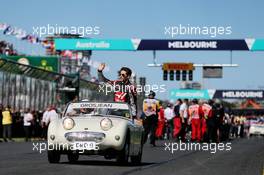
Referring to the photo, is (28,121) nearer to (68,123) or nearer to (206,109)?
(206,109)

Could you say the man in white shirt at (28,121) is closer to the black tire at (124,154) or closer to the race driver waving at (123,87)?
the race driver waving at (123,87)

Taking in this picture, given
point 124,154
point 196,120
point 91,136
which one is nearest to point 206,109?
point 196,120

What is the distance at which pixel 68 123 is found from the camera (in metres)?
12.7

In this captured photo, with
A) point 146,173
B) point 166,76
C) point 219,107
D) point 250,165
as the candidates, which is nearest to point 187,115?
point 219,107

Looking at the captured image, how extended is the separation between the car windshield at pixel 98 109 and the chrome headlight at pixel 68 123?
691 mm

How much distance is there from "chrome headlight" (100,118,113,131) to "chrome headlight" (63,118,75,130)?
1.46ft

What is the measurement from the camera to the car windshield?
1355 cm

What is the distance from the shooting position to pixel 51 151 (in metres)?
12.9

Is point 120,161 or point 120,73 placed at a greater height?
point 120,73

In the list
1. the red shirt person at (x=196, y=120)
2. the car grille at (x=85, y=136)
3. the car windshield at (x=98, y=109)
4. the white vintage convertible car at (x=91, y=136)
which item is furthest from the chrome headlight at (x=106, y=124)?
the red shirt person at (x=196, y=120)

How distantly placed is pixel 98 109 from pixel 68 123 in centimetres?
98

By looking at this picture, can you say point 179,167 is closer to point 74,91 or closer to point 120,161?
point 120,161

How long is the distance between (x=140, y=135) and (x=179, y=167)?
5.06ft

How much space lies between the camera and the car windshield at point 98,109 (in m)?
13.6
